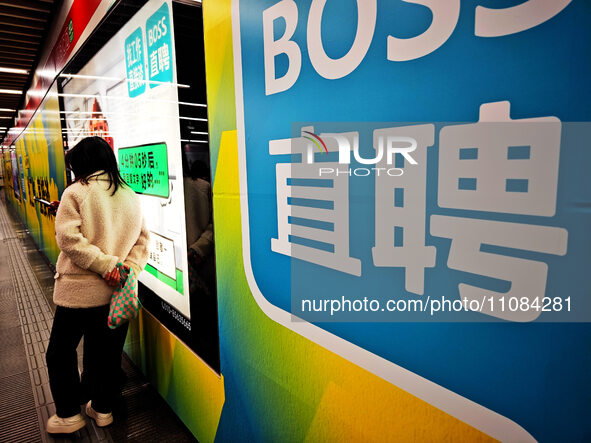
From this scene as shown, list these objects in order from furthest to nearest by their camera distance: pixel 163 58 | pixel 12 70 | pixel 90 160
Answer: pixel 12 70
pixel 90 160
pixel 163 58

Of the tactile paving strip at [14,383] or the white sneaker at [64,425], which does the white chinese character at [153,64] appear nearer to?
the white sneaker at [64,425]

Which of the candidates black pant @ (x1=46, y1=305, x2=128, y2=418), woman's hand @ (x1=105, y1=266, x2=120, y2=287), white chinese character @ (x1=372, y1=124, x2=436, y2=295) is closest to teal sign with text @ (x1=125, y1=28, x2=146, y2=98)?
woman's hand @ (x1=105, y1=266, x2=120, y2=287)

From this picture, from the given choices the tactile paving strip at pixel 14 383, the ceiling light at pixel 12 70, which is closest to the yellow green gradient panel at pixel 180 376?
the tactile paving strip at pixel 14 383

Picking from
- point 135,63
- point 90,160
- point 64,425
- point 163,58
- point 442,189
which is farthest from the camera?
point 135,63

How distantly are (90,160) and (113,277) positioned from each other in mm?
582

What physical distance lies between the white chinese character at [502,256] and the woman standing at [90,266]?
1592 millimetres

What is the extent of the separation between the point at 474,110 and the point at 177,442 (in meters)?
2.02

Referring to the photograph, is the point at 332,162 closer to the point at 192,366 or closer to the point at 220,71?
the point at 220,71

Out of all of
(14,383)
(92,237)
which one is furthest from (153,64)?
(14,383)

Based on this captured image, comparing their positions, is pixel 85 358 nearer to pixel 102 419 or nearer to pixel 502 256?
pixel 102 419

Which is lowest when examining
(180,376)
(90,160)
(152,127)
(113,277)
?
(180,376)

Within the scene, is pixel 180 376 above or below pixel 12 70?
below

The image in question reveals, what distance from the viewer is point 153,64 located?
181 centimetres

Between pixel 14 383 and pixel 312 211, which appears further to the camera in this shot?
pixel 14 383
